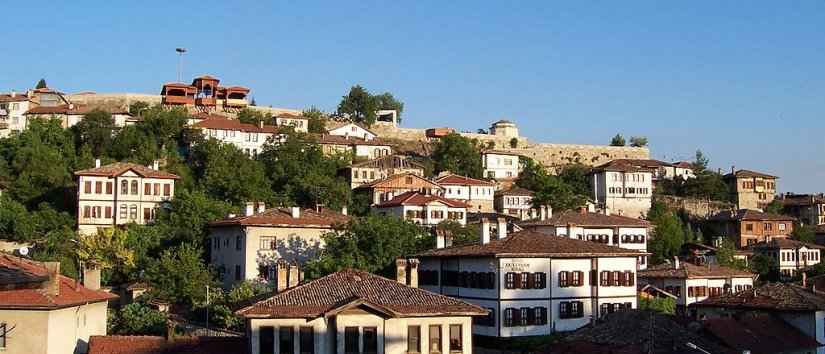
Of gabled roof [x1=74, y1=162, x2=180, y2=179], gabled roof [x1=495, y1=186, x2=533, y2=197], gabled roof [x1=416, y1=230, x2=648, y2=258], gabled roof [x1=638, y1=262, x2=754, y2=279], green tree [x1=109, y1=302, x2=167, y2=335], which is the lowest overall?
green tree [x1=109, y1=302, x2=167, y2=335]

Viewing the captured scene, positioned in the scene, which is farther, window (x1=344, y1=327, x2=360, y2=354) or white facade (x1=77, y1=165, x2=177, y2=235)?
white facade (x1=77, y1=165, x2=177, y2=235)

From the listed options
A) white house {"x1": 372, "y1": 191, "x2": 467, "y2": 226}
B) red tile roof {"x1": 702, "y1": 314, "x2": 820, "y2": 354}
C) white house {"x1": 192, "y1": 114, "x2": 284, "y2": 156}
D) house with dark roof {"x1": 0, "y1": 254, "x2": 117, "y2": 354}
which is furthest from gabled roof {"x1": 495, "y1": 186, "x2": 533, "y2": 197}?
house with dark roof {"x1": 0, "y1": 254, "x2": 117, "y2": 354}

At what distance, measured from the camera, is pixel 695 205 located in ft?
350

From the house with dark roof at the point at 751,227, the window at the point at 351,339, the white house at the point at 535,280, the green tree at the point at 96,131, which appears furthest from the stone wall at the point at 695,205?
the window at the point at 351,339

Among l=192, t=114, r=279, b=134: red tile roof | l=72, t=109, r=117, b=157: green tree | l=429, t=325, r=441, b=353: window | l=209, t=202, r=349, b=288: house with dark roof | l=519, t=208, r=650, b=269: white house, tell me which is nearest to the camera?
l=429, t=325, r=441, b=353: window

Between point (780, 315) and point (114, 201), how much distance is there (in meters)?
46.6

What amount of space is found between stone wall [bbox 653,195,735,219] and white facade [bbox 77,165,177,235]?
52.3 meters

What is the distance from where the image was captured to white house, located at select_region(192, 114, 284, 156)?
91.7 metres

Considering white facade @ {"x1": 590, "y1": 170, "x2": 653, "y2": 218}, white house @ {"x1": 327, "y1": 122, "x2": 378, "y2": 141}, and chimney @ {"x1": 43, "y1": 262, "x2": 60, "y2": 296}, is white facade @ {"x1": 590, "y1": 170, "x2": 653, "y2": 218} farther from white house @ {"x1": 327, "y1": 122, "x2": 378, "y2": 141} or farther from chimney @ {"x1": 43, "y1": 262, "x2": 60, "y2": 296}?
chimney @ {"x1": 43, "y1": 262, "x2": 60, "y2": 296}

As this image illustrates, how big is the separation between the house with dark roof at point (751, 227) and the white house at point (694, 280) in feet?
90.2

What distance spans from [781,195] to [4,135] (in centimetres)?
8407

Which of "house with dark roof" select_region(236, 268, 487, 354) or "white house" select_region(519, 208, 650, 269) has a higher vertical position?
"white house" select_region(519, 208, 650, 269)

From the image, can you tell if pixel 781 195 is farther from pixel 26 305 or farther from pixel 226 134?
pixel 26 305

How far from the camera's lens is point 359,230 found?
5597 cm
